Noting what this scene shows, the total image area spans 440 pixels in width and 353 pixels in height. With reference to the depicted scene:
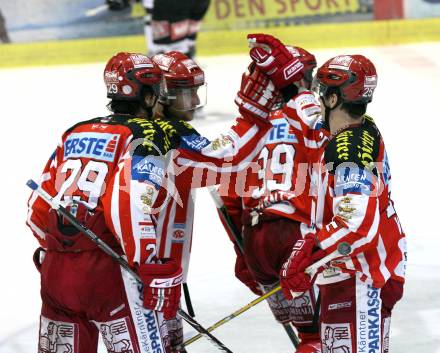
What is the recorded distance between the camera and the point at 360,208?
3.00 m

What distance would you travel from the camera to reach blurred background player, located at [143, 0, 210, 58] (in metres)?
8.94

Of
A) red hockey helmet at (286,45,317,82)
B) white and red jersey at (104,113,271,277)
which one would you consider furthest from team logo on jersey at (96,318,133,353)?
red hockey helmet at (286,45,317,82)

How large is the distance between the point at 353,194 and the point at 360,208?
0.05m

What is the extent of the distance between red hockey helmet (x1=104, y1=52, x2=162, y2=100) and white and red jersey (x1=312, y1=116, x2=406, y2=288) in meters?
0.60

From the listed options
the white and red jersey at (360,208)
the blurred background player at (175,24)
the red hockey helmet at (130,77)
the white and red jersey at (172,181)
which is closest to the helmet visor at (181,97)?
the white and red jersey at (172,181)

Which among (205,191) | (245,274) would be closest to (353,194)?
(245,274)

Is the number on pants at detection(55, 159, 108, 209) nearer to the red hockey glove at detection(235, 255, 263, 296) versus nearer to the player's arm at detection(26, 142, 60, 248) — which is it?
the player's arm at detection(26, 142, 60, 248)

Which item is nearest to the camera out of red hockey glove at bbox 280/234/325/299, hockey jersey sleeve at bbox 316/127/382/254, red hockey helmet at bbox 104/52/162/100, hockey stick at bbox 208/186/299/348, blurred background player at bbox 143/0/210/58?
hockey jersey sleeve at bbox 316/127/382/254

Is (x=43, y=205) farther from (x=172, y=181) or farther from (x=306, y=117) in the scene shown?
(x=306, y=117)

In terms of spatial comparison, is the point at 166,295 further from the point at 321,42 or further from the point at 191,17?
the point at 321,42
